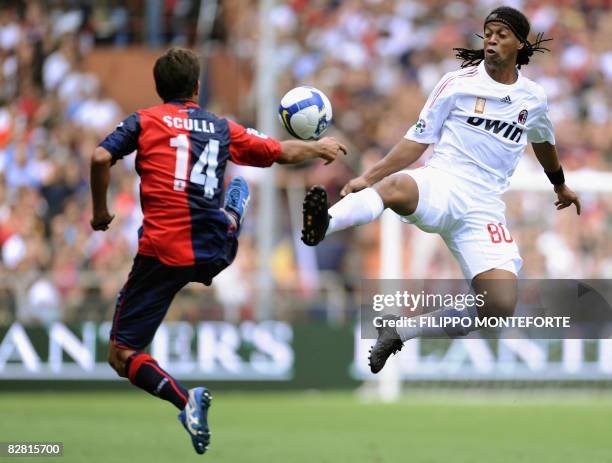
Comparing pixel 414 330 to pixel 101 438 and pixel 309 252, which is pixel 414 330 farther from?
pixel 309 252

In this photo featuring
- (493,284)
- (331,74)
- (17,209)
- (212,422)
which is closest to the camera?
(493,284)

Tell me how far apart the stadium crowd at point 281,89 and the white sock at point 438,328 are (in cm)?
740

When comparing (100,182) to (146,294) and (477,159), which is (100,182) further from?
(477,159)

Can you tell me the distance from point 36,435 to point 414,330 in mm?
3679

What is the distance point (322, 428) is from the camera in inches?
489

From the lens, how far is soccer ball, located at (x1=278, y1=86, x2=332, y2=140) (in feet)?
28.1

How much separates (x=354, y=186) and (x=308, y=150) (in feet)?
1.28

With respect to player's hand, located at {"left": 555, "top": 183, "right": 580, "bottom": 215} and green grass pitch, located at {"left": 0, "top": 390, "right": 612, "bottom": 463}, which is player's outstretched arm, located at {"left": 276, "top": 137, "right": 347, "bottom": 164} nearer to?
player's hand, located at {"left": 555, "top": 183, "right": 580, "bottom": 215}

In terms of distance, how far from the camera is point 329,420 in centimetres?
1334

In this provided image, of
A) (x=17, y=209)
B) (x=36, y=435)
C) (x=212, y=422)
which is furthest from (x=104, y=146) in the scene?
(x=17, y=209)

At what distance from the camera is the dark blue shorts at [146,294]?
8156 mm

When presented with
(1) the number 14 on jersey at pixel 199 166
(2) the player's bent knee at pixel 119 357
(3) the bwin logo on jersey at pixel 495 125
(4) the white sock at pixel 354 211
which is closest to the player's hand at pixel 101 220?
(1) the number 14 on jersey at pixel 199 166

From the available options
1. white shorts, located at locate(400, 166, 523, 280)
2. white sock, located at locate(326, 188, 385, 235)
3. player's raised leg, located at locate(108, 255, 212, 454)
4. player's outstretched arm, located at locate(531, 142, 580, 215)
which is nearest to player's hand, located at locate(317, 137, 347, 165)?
white sock, located at locate(326, 188, 385, 235)

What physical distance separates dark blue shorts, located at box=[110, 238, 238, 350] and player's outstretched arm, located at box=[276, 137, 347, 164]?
78 centimetres
